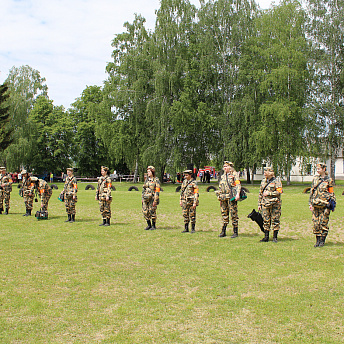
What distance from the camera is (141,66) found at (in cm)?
4131

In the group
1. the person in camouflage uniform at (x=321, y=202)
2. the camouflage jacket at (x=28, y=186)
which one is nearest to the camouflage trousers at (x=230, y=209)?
the person in camouflage uniform at (x=321, y=202)

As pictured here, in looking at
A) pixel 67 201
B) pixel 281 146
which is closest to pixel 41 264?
pixel 67 201

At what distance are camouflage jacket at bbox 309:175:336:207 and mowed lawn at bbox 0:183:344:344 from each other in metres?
1.16

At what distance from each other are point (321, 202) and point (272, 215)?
132 centimetres

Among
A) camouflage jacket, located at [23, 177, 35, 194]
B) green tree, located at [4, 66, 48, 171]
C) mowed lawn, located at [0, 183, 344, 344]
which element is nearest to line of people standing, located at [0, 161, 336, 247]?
mowed lawn, located at [0, 183, 344, 344]

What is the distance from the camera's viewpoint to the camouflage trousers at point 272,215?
10.0m

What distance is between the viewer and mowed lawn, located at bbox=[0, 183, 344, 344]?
4.68 metres

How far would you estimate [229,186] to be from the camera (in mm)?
10734

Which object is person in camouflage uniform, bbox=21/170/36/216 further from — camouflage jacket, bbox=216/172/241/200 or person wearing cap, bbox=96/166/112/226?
camouflage jacket, bbox=216/172/241/200

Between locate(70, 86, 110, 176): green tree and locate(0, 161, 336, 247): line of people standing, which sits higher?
locate(70, 86, 110, 176): green tree

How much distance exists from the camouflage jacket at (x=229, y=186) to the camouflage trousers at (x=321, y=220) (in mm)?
2165

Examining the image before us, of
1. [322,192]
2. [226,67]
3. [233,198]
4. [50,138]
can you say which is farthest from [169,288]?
[50,138]

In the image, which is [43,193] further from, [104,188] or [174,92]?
[174,92]

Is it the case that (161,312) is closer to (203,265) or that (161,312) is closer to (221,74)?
(203,265)
